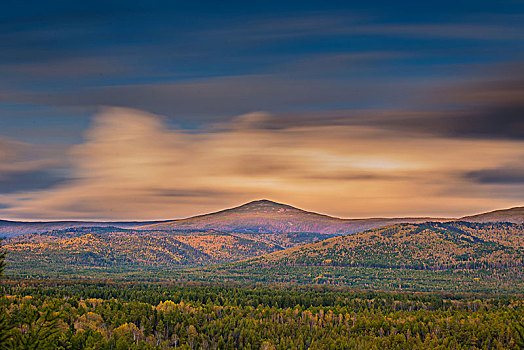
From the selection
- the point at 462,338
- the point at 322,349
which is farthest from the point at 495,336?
the point at 322,349

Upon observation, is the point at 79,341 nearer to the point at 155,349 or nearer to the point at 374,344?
the point at 155,349

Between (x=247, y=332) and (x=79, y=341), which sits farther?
(x=247, y=332)

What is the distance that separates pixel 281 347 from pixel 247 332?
22.0m

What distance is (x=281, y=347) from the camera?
179625 millimetres

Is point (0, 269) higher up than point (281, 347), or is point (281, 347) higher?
point (0, 269)

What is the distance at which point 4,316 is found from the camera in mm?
59875

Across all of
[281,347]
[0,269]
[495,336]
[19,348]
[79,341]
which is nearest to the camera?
[0,269]

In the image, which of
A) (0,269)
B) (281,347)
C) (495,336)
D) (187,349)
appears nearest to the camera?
(0,269)

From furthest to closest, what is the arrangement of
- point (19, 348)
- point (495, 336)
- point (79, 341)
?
point (495, 336)
point (79, 341)
point (19, 348)

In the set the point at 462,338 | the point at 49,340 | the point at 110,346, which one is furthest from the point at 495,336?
the point at 49,340

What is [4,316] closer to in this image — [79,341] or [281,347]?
[79,341]

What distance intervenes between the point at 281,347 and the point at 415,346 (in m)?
46.0

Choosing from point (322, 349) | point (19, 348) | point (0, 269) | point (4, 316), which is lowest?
point (322, 349)

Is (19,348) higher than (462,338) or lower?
higher
